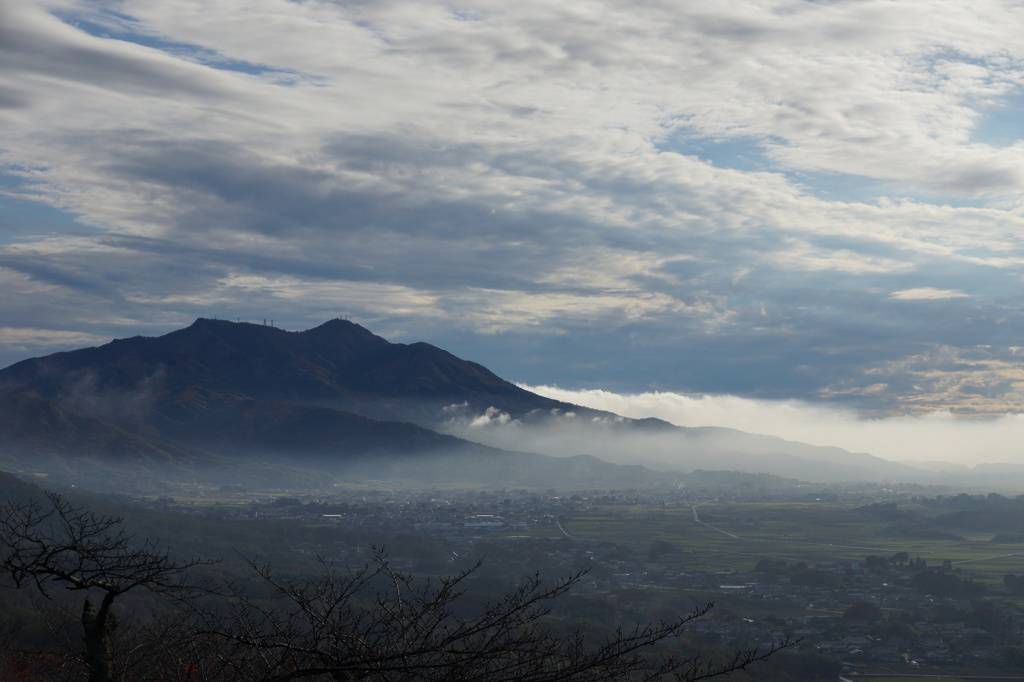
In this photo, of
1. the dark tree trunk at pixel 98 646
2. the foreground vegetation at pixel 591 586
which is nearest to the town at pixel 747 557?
the foreground vegetation at pixel 591 586

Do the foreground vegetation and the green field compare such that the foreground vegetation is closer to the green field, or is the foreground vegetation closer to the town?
the town

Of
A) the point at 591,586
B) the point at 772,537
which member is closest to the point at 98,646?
the point at 591,586

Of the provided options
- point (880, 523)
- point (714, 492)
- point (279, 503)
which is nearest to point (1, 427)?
point (279, 503)

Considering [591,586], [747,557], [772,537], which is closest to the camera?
[591,586]

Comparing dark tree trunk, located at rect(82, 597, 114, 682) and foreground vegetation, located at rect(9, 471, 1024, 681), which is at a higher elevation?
dark tree trunk, located at rect(82, 597, 114, 682)

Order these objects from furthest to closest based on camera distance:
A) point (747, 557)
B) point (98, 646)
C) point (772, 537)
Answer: point (772, 537) → point (747, 557) → point (98, 646)

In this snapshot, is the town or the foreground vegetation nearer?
the foreground vegetation

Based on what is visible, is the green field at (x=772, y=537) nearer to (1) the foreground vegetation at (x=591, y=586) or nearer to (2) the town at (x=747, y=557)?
A: (2) the town at (x=747, y=557)

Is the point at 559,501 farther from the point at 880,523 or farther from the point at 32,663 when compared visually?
the point at 32,663

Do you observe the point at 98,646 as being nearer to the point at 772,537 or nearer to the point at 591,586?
the point at 591,586

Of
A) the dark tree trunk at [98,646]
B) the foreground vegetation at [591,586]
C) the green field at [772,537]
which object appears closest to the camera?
the dark tree trunk at [98,646]

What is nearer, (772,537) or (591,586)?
(591,586)

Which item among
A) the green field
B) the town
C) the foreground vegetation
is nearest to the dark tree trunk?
the foreground vegetation

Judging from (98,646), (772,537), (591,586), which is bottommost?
(591,586)
